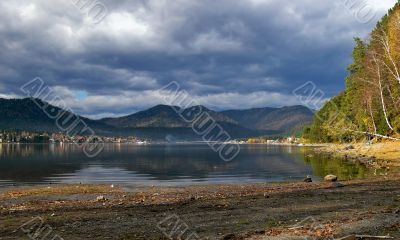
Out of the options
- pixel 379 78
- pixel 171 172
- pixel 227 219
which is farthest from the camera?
pixel 171 172

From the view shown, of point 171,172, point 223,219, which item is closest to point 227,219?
point 223,219

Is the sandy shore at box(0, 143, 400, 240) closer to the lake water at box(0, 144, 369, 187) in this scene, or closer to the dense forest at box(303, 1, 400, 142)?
the dense forest at box(303, 1, 400, 142)

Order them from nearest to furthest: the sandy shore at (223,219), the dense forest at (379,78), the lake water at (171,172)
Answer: the sandy shore at (223,219), the dense forest at (379,78), the lake water at (171,172)

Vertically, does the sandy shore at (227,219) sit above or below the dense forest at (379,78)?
below

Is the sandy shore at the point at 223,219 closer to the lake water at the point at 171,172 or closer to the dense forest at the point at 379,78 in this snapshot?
the dense forest at the point at 379,78

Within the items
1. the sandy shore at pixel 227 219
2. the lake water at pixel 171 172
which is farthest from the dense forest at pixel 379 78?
the lake water at pixel 171 172

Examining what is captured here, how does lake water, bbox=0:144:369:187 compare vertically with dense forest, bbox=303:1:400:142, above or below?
below

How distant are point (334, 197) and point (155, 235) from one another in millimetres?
16260

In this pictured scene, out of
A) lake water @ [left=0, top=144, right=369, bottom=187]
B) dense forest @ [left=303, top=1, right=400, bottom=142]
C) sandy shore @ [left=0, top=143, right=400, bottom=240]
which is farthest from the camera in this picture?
lake water @ [left=0, top=144, right=369, bottom=187]

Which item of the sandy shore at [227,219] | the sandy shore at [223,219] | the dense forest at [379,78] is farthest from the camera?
the dense forest at [379,78]

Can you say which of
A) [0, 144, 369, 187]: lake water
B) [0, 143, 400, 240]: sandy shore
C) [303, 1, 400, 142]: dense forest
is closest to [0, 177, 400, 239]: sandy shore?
[0, 143, 400, 240]: sandy shore

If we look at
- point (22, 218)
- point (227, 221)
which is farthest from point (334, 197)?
point (22, 218)

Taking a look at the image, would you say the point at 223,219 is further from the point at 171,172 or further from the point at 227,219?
the point at 171,172

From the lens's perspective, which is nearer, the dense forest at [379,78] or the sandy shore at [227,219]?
the sandy shore at [227,219]
